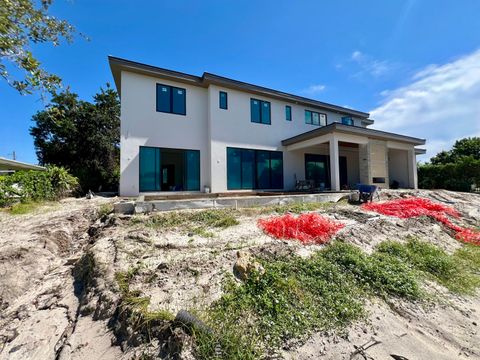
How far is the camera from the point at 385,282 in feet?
11.4

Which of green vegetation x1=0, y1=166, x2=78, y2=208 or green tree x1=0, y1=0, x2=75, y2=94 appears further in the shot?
green vegetation x1=0, y1=166, x2=78, y2=208

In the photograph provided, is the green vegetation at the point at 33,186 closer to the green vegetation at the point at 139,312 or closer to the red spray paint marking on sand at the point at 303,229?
the green vegetation at the point at 139,312

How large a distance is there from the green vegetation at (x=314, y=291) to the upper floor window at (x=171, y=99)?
9773 millimetres

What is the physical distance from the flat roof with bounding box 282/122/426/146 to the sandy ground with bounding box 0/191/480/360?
6339mm

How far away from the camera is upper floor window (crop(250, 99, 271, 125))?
12.9 metres

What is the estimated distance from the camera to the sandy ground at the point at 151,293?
8.10 feet

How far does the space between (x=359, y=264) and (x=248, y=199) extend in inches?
189

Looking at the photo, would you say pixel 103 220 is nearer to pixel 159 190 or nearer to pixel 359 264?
pixel 159 190

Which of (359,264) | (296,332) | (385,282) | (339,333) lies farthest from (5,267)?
(385,282)

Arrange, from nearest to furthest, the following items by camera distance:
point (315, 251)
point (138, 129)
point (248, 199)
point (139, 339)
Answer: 1. point (139, 339)
2. point (315, 251)
3. point (248, 199)
4. point (138, 129)

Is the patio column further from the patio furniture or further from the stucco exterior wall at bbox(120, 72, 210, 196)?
the stucco exterior wall at bbox(120, 72, 210, 196)

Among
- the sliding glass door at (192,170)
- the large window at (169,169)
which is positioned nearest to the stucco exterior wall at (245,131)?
the sliding glass door at (192,170)

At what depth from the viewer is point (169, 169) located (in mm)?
13258

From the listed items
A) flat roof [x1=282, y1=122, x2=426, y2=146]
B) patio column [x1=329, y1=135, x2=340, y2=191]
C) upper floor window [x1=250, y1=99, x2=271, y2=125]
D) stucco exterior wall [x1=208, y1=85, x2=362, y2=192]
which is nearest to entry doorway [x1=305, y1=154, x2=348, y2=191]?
stucco exterior wall [x1=208, y1=85, x2=362, y2=192]
